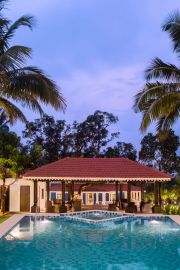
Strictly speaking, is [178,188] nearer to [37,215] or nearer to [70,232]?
[37,215]

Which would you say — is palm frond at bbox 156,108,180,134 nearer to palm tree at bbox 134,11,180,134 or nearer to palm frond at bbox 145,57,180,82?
palm tree at bbox 134,11,180,134

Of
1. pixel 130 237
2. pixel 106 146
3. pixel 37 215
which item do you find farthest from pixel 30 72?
pixel 106 146

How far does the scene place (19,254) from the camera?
11500 mm

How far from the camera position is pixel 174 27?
1520 cm

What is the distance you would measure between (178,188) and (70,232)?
14873mm

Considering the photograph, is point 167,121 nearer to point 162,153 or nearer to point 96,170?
point 96,170

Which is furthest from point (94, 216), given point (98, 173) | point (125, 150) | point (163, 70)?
point (125, 150)

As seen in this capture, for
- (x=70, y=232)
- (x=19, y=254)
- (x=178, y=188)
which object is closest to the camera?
(x=19, y=254)

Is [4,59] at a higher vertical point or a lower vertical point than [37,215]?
higher

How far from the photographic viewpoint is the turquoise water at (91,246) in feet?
33.9

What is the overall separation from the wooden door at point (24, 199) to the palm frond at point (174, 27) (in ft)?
53.6

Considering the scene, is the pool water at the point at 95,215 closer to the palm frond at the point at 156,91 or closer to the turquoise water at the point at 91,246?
the turquoise water at the point at 91,246

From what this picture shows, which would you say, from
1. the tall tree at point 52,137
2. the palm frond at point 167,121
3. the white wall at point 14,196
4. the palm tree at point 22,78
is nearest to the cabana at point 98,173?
the white wall at point 14,196

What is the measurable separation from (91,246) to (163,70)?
6.95 meters
